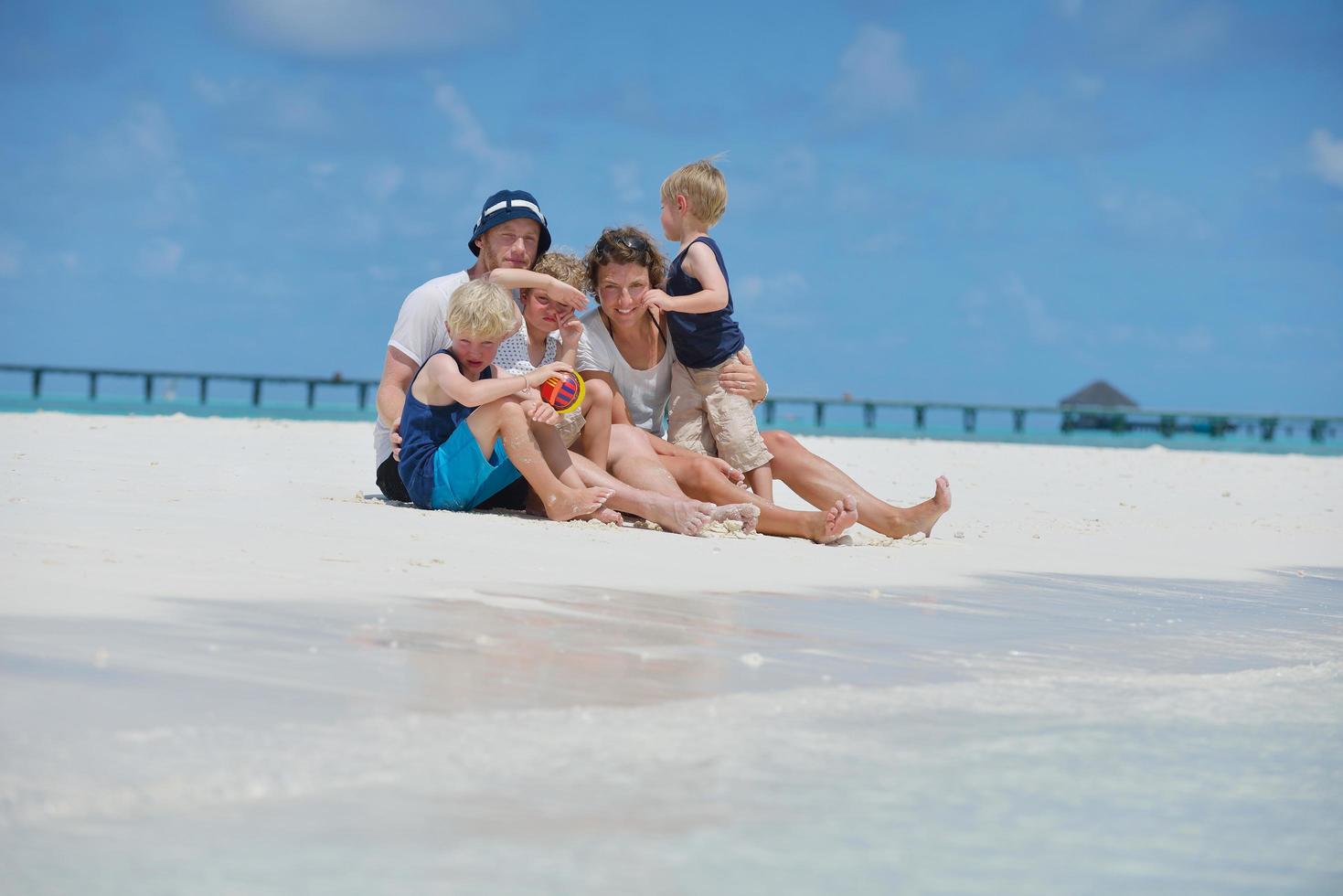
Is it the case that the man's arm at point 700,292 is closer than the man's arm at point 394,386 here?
Yes

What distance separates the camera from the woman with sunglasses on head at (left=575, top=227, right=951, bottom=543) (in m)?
4.42

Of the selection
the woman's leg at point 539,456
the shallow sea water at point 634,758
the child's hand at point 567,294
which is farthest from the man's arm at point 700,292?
the shallow sea water at point 634,758

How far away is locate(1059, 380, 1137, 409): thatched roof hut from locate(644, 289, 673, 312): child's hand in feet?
173

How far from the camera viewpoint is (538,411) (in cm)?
402

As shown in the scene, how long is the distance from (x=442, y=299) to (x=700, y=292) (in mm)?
873

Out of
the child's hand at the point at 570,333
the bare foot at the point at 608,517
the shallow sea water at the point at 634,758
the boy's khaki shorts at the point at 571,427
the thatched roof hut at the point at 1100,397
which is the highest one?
the thatched roof hut at the point at 1100,397

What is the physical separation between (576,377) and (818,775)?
2.66 metres

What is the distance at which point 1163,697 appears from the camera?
83.3 inches

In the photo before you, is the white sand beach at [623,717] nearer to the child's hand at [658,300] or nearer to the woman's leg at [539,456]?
the woman's leg at [539,456]

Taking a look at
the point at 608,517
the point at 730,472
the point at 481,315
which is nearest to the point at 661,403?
the point at 730,472

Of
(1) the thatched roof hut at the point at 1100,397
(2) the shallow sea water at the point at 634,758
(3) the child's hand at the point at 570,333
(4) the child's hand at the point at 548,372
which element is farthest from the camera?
(1) the thatched roof hut at the point at 1100,397

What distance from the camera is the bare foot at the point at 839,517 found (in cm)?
417

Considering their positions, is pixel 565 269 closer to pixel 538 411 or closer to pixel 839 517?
pixel 538 411

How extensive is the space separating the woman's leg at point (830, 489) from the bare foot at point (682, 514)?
56 cm
